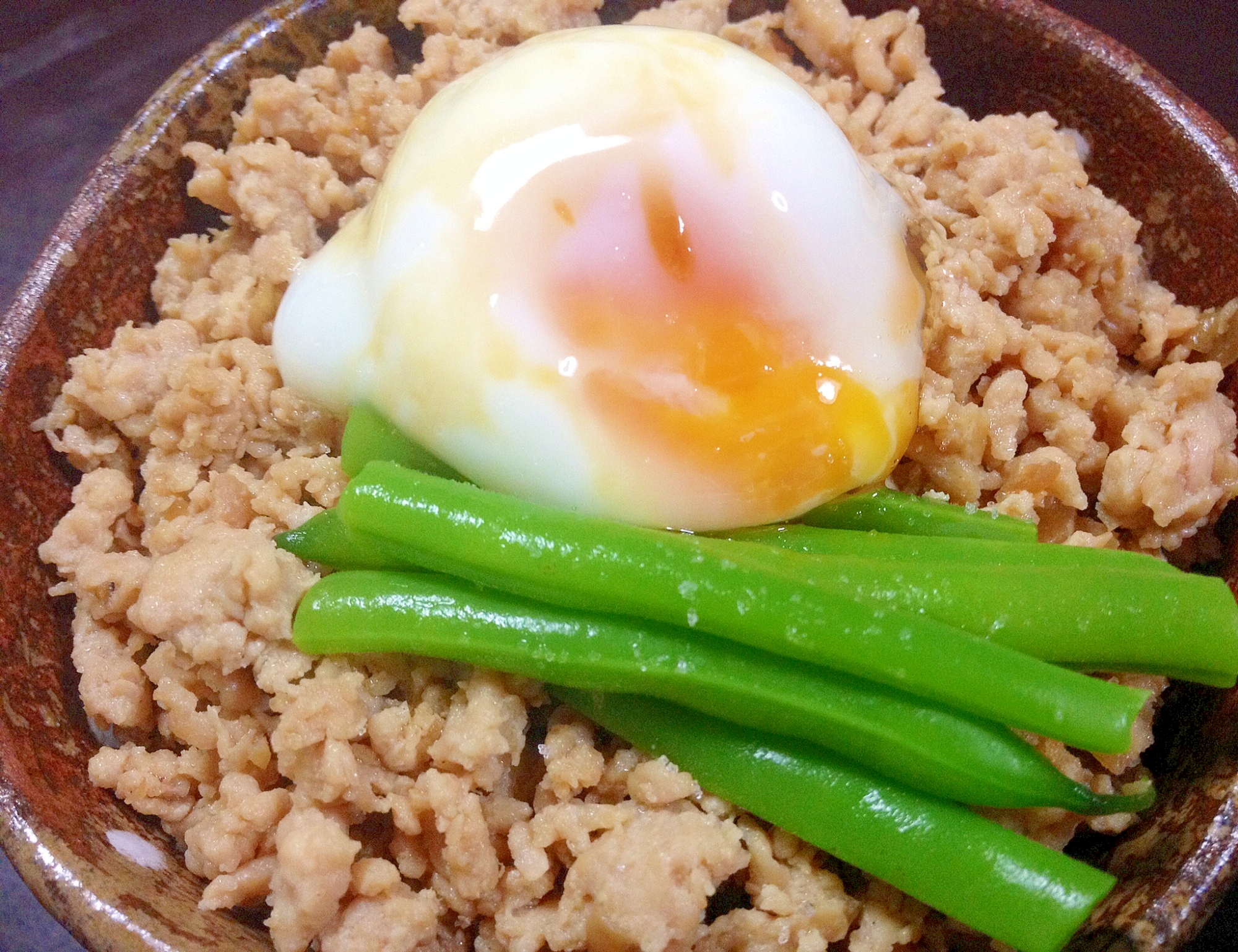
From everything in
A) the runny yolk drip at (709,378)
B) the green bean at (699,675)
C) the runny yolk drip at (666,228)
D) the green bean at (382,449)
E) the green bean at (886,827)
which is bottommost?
the green bean at (886,827)

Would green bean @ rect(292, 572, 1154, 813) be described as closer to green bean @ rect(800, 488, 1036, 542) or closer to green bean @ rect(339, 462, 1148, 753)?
green bean @ rect(339, 462, 1148, 753)

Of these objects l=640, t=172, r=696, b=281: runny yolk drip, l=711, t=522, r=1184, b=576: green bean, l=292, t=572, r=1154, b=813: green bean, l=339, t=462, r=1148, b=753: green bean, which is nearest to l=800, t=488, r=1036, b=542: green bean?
l=711, t=522, r=1184, b=576: green bean

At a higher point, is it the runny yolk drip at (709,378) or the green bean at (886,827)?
the runny yolk drip at (709,378)

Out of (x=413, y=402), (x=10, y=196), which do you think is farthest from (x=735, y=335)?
(x=10, y=196)

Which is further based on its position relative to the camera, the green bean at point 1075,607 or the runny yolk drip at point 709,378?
the runny yolk drip at point 709,378

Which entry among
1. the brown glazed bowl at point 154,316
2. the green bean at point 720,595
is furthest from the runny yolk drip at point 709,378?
the brown glazed bowl at point 154,316

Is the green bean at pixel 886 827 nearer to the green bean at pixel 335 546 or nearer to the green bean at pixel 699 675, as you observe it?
the green bean at pixel 699 675
